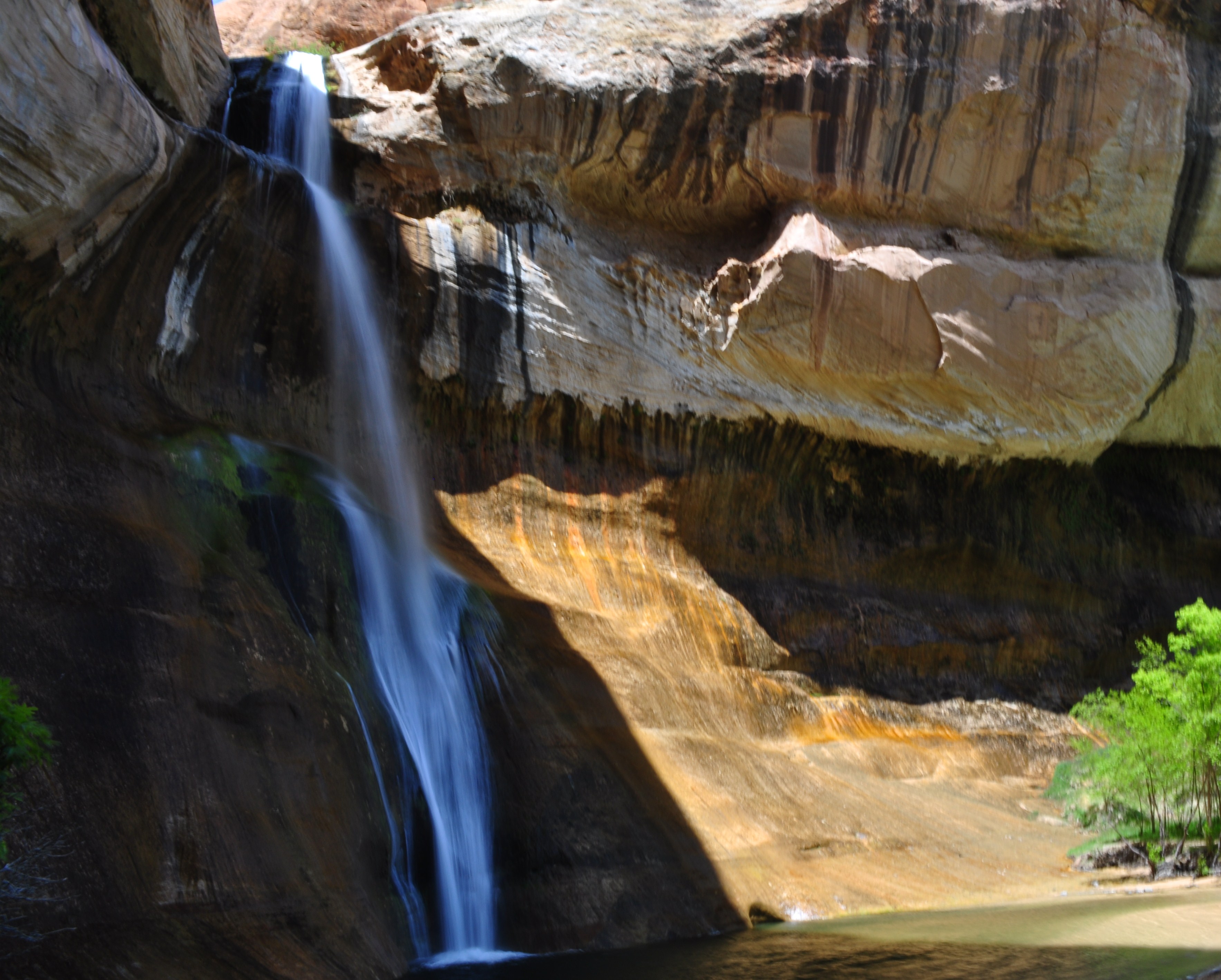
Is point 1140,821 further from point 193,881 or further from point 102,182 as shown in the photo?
point 102,182

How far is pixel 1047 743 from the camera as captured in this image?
17609 millimetres

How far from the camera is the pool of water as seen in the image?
7.27m

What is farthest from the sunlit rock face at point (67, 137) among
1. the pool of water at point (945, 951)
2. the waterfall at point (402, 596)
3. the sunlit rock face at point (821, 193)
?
the pool of water at point (945, 951)

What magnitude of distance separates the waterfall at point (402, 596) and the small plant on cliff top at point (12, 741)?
3919mm

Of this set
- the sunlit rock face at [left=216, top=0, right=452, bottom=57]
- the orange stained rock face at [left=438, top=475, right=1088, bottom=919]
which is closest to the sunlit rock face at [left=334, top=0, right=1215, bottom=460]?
the orange stained rock face at [left=438, top=475, right=1088, bottom=919]

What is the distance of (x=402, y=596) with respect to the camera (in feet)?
36.0

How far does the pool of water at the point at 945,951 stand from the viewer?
7.27 m

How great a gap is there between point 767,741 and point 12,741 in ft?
34.8

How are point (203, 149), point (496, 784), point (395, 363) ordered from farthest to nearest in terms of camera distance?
point (395, 363), point (203, 149), point (496, 784)

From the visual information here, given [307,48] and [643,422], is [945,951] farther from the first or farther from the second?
[307,48]

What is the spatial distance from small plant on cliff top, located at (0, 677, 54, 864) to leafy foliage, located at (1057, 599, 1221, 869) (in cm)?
1000

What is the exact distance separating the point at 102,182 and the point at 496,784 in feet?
22.4

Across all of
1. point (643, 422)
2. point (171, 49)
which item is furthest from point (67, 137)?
point (643, 422)

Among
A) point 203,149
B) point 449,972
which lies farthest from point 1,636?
point 203,149
